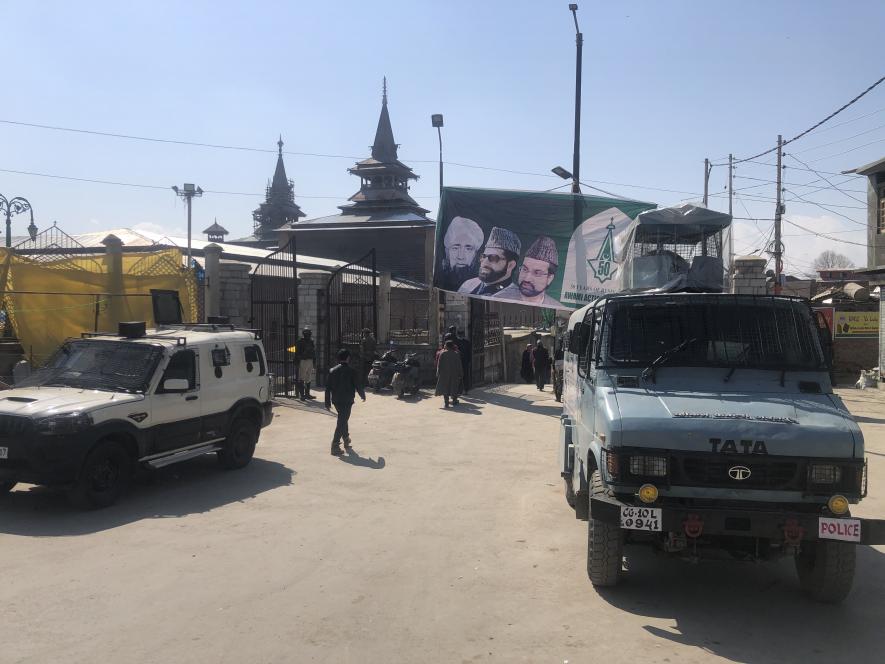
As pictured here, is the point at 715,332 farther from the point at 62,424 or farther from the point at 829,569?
the point at 62,424

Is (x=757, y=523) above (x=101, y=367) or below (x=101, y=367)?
below

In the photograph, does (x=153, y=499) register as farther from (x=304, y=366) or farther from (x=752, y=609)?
(x=304, y=366)

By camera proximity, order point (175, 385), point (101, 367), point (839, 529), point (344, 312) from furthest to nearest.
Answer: point (344, 312)
point (101, 367)
point (175, 385)
point (839, 529)

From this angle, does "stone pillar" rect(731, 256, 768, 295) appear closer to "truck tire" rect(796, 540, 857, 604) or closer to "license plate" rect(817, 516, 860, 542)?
"truck tire" rect(796, 540, 857, 604)

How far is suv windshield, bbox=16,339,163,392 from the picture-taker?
8469 mm

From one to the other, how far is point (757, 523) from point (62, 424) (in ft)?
21.2

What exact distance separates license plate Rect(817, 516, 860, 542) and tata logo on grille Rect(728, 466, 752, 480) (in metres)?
0.53

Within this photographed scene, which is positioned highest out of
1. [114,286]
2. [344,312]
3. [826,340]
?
[114,286]

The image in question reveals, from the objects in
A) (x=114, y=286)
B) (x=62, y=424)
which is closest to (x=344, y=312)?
(x=114, y=286)

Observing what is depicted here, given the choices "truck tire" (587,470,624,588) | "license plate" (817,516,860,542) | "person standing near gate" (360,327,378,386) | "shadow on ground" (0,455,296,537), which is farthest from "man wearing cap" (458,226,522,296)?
"license plate" (817,516,860,542)

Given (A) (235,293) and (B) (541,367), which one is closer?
(A) (235,293)

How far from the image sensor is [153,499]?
836 cm

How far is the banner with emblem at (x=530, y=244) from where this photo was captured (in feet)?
58.6

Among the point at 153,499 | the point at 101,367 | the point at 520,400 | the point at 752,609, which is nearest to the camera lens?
the point at 752,609
